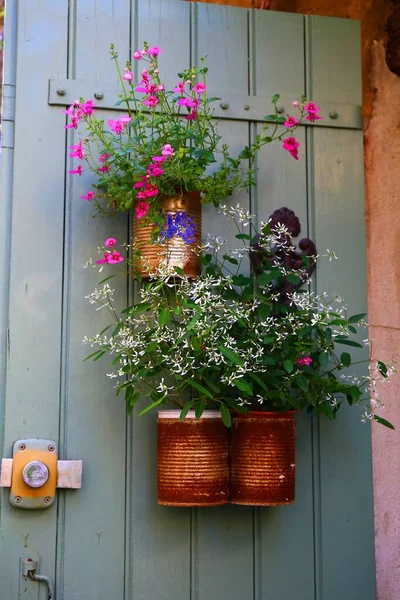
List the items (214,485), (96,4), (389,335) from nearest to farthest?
1. (214,485)
2. (96,4)
3. (389,335)

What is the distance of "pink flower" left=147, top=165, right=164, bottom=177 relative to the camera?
211 centimetres

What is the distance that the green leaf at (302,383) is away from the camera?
213cm

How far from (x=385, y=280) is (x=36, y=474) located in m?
1.23

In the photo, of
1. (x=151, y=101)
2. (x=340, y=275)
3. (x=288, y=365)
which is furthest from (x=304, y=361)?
(x=151, y=101)

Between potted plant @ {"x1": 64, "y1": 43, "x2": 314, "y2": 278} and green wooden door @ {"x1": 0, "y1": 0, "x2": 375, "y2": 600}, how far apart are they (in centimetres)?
13

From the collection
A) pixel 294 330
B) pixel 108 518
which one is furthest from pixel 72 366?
pixel 294 330

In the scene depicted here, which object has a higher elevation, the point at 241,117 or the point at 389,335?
the point at 241,117

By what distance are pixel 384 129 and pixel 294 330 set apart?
0.95 m

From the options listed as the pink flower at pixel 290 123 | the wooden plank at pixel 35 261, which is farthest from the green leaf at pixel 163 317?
the pink flower at pixel 290 123

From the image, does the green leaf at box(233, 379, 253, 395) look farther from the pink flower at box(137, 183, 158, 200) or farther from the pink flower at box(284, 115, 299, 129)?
A: the pink flower at box(284, 115, 299, 129)

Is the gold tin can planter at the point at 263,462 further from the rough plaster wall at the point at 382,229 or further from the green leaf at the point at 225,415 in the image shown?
the rough plaster wall at the point at 382,229

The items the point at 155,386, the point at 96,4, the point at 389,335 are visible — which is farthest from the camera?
the point at 389,335

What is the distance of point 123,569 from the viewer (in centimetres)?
222

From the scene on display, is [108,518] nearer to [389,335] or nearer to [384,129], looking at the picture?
[389,335]
